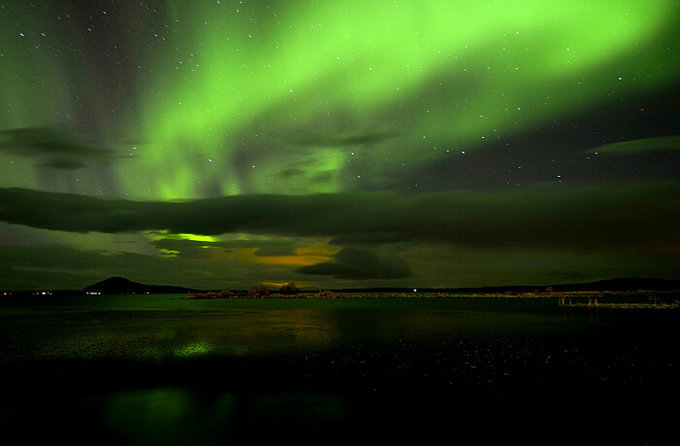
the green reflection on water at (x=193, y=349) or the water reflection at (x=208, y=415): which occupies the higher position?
the green reflection on water at (x=193, y=349)

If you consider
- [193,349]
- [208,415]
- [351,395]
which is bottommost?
[351,395]

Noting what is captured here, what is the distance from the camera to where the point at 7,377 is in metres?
29.0

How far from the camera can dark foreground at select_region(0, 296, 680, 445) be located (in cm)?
1762

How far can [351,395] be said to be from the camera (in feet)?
75.2

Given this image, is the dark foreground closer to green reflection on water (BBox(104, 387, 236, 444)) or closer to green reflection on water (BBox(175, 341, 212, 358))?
green reflection on water (BBox(104, 387, 236, 444))

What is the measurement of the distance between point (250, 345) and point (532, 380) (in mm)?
26522

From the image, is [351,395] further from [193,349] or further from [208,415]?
[193,349]

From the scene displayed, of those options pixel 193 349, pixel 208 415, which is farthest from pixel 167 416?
pixel 193 349

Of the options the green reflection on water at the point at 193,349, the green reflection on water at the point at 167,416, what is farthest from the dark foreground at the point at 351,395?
the green reflection on water at the point at 193,349

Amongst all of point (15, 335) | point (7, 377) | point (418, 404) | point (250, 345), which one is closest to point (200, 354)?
point (250, 345)

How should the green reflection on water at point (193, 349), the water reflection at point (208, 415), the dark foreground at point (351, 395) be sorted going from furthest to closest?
the green reflection on water at point (193, 349), the water reflection at point (208, 415), the dark foreground at point (351, 395)

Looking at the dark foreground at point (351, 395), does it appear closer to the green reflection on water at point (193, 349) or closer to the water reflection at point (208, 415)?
the water reflection at point (208, 415)

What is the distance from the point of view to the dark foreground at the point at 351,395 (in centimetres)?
1762

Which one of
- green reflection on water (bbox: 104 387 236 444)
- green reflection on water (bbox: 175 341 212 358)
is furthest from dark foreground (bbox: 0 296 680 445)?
green reflection on water (bbox: 175 341 212 358)
